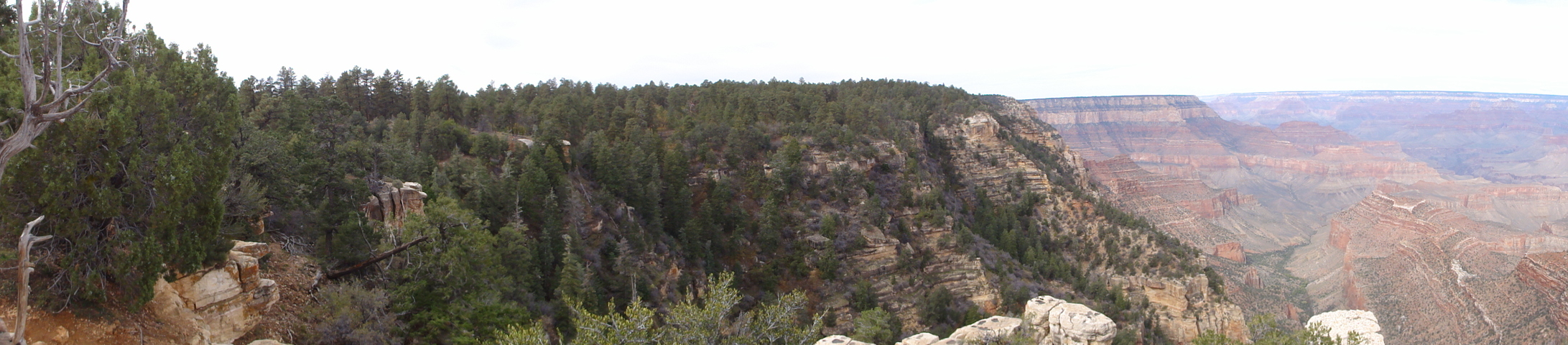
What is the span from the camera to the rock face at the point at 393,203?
92.2ft

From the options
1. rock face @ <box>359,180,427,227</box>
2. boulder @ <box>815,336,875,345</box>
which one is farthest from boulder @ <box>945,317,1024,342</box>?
rock face @ <box>359,180,427,227</box>

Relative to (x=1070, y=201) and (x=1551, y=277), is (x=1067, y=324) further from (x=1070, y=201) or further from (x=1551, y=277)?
(x=1551, y=277)

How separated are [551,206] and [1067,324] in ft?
80.3

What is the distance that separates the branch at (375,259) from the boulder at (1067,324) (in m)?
22.9

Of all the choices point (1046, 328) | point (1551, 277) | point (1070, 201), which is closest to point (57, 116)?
point (1046, 328)

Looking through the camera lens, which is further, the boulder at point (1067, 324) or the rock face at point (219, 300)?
the boulder at point (1067, 324)

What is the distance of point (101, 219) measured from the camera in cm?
1468

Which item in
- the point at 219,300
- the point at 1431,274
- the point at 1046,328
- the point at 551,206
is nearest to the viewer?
the point at 219,300

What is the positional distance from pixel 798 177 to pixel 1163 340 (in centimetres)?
2677

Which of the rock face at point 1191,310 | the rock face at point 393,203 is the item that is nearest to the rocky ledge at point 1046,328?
the rock face at point 393,203

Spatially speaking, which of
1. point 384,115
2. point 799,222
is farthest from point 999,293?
point 384,115

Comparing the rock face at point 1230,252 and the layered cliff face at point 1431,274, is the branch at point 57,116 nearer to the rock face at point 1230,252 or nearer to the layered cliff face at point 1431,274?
the layered cliff face at point 1431,274

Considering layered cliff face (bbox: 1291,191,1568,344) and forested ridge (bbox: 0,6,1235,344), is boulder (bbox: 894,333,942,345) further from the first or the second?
layered cliff face (bbox: 1291,191,1568,344)

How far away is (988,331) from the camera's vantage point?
2758cm
